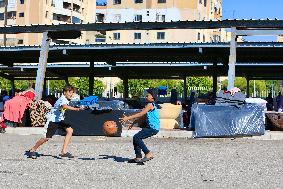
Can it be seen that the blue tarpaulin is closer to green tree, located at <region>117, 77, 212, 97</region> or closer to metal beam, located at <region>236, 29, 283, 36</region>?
metal beam, located at <region>236, 29, 283, 36</region>

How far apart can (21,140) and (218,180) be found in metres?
9.30

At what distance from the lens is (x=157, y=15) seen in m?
92.4

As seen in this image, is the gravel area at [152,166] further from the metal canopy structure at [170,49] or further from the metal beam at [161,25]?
the metal beam at [161,25]

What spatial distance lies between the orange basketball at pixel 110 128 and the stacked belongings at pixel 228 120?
2561 mm

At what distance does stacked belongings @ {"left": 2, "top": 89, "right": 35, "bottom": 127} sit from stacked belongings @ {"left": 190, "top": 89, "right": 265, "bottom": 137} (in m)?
5.93

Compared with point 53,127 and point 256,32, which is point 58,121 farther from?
point 256,32

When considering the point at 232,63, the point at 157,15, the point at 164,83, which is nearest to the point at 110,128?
the point at 232,63

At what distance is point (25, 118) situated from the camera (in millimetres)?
20312

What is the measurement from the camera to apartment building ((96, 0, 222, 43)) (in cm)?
8966

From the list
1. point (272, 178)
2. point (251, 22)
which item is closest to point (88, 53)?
point (251, 22)

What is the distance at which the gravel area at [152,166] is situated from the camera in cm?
843

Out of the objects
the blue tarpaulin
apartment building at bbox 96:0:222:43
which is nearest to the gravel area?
the blue tarpaulin


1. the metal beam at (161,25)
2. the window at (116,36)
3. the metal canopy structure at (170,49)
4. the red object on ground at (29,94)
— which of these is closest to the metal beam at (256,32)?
the metal canopy structure at (170,49)

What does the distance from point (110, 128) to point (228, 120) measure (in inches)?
147
